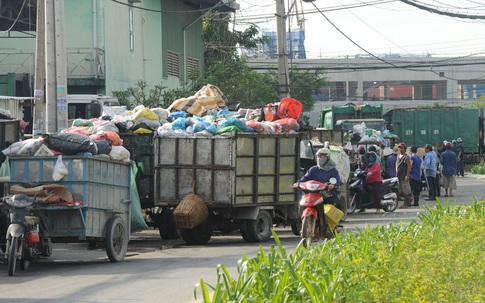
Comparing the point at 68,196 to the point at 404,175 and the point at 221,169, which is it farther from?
the point at 404,175

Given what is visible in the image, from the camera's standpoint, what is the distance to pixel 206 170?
59.4 ft

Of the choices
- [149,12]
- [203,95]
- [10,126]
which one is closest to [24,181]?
[10,126]

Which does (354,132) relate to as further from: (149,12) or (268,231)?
(268,231)

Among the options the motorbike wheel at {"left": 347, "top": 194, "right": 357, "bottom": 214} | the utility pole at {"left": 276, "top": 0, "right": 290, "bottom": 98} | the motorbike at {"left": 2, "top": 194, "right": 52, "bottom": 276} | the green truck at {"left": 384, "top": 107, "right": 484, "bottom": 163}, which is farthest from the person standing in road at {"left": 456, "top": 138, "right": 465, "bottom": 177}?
the motorbike at {"left": 2, "top": 194, "right": 52, "bottom": 276}

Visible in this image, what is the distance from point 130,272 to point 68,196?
1.48m

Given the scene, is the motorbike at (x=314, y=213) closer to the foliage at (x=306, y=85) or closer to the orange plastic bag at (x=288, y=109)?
the orange plastic bag at (x=288, y=109)

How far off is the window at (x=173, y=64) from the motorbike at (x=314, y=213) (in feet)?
81.8

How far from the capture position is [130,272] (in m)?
13.8

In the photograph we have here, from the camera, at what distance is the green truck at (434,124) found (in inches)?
1983

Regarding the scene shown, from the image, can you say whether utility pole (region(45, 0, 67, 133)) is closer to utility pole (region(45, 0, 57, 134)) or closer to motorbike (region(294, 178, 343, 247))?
utility pole (region(45, 0, 57, 134))

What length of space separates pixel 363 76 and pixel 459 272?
272 ft

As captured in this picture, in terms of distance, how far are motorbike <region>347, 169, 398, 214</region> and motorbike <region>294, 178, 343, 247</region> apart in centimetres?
1011

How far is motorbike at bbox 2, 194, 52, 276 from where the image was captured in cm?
1338

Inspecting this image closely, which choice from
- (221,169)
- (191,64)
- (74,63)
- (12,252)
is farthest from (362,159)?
(191,64)
